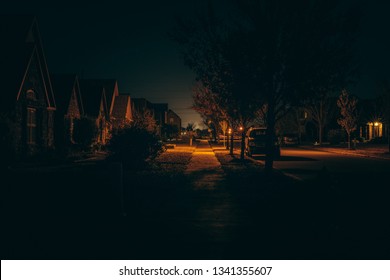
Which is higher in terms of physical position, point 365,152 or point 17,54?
point 17,54

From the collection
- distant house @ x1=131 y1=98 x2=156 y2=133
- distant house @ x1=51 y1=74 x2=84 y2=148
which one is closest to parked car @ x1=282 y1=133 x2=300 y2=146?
distant house @ x1=131 y1=98 x2=156 y2=133

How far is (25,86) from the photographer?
76.9ft

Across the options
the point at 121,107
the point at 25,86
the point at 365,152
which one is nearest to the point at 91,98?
the point at 121,107

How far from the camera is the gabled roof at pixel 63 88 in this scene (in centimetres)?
3173

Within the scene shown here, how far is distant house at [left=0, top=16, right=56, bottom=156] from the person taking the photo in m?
22.3

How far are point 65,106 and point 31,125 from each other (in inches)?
275

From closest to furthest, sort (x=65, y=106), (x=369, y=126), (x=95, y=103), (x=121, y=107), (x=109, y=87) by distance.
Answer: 1. (x=65, y=106)
2. (x=95, y=103)
3. (x=109, y=87)
4. (x=121, y=107)
5. (x=369, y=126)

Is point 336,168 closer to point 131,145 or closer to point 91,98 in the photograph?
point 131,145

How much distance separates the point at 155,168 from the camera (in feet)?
66.1

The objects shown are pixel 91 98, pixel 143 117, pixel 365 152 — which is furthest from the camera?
pixel 143 117

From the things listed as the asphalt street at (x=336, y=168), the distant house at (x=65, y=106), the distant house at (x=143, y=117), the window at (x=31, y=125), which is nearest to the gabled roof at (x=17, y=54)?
the window at (x=31, y=125)

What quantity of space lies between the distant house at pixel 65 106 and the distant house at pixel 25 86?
3707 millimetres

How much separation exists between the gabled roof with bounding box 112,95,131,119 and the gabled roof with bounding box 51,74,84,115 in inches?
676
